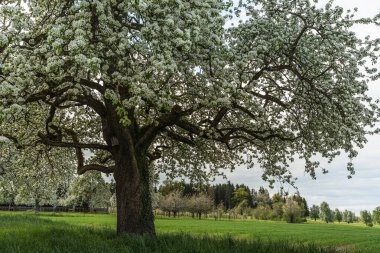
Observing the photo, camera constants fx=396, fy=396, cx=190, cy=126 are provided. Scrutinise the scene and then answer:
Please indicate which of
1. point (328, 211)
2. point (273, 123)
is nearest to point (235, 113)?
point (273, 123)

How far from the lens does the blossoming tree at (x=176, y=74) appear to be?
1078 cm

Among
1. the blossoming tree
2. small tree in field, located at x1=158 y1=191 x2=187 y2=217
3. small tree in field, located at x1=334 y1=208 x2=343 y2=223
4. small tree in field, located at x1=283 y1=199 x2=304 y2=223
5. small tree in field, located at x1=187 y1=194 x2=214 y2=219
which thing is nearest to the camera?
the blossoming tree

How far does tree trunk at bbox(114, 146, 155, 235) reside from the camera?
707 inches

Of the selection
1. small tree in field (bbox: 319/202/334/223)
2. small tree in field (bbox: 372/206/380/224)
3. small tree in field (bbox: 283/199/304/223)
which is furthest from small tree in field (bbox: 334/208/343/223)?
small tree in field (bbox: 283/199/304/223)

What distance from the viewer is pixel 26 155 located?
78.2ft

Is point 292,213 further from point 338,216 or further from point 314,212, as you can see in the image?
point 338,216

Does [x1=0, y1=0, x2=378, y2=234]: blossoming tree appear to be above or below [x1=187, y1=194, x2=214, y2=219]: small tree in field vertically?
above

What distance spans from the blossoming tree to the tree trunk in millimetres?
46

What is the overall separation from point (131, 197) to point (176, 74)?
659 cm

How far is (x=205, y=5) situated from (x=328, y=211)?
182 meters

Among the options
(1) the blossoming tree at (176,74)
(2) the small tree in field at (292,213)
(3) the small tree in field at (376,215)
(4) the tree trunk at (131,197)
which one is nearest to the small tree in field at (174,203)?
(2) the small tree in field at (292,213)

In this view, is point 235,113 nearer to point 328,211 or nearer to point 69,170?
point 69,170

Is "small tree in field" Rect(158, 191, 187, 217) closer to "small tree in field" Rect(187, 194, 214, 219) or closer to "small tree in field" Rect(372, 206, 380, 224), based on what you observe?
"small tree in field" Rect(187, 194, 214, 219)

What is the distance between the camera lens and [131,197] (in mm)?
18125
